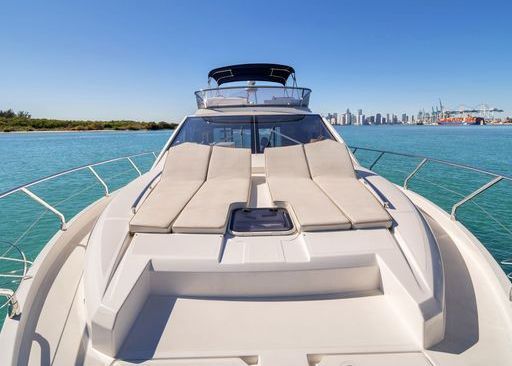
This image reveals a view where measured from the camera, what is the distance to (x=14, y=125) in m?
50.4

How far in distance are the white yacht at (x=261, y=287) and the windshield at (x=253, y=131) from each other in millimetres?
1455

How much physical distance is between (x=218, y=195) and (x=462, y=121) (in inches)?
4807

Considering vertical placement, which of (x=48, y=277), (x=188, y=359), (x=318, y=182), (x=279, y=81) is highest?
(x=279, y=81)

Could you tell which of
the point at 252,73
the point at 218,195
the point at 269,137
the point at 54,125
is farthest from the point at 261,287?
the point at 54,125

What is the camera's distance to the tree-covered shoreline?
50.5 m

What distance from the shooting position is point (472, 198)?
248cm

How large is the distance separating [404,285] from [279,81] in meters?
5.63

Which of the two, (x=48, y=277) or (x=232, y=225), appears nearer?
(x=48, y=277)

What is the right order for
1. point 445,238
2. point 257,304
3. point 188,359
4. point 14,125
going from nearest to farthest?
point 188,359 < point 257,304 < point 445,238 < point 14,125

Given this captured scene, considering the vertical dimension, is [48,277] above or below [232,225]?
below

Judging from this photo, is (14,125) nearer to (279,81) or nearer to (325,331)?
(279,81)

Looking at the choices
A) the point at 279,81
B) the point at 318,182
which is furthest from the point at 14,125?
the point at 318,182

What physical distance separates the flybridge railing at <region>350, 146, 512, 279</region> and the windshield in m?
0.98

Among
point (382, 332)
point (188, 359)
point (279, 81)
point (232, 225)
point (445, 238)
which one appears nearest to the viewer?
point (188, 359)
